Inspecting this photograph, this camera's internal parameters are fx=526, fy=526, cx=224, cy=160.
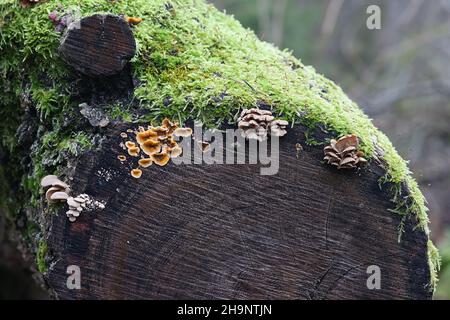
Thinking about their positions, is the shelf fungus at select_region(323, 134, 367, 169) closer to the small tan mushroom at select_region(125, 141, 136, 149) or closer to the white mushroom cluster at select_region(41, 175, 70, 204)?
the small tan mushroom at select_region(125, 141, 136, 149)

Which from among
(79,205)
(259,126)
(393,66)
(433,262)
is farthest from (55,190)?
(393,66)

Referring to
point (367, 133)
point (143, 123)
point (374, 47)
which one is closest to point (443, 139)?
point (374, 47)

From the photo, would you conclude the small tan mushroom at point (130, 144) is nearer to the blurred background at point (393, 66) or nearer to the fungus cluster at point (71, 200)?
the fungus cluster at point (71, 200)

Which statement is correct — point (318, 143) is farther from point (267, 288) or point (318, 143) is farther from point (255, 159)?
point (267, 288)

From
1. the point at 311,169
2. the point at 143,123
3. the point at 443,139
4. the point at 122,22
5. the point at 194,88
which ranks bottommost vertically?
the point at 311,169

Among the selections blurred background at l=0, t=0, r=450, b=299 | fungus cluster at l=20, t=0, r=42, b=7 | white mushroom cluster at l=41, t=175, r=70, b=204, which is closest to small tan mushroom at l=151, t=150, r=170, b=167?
white mushroom cluster at l=41, t=175, r=70, b=204
